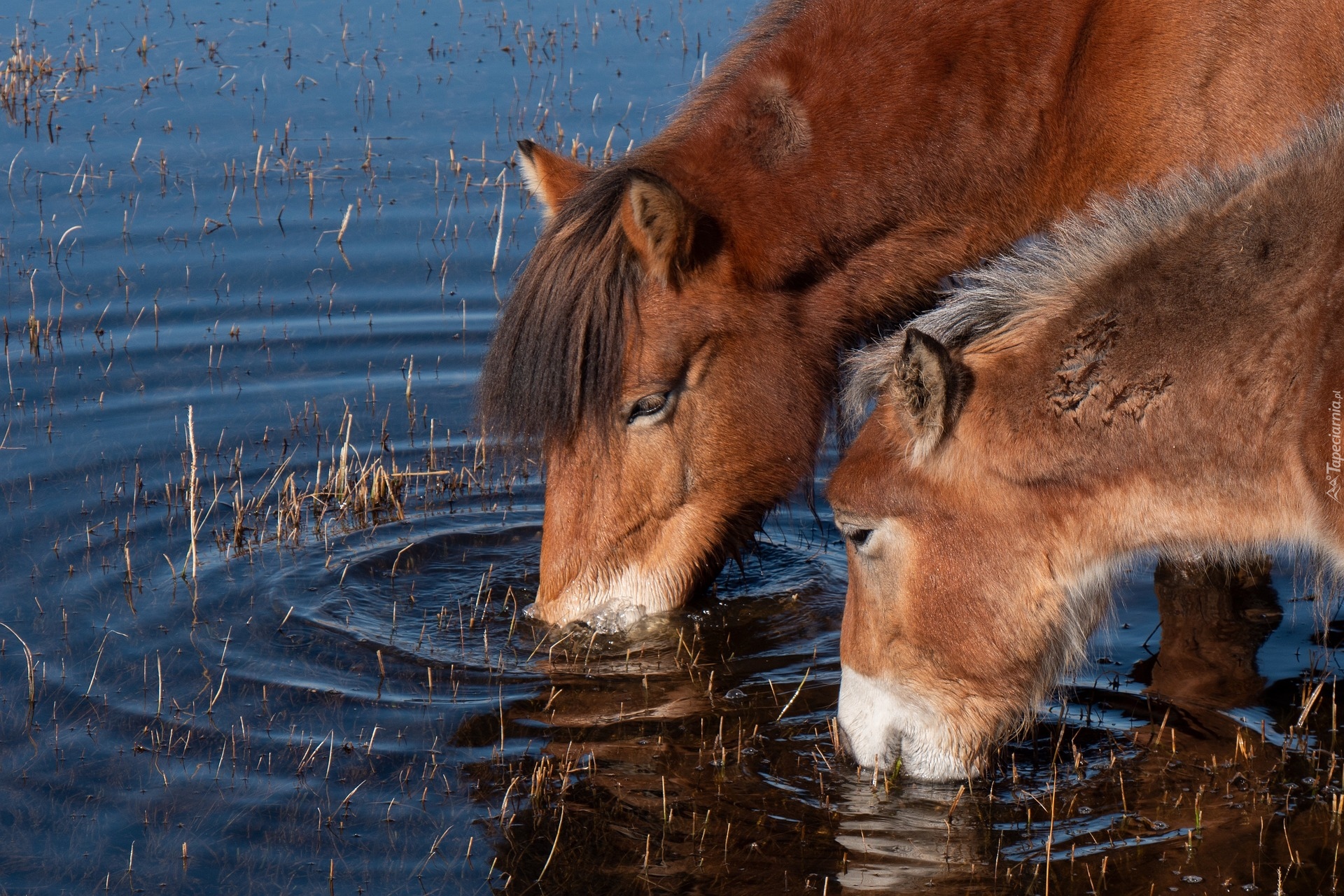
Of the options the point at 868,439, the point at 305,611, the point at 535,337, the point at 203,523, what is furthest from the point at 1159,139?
the point at 203,523

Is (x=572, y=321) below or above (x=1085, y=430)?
above

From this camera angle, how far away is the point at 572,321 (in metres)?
5.11

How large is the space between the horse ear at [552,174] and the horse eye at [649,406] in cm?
104

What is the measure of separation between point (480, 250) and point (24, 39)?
7826mm

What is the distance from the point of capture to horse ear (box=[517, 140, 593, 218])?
19.0ft

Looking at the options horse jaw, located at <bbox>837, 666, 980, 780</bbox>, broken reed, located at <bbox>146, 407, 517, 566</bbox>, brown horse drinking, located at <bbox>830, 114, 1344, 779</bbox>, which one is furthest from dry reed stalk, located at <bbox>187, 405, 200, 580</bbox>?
brown horse drinking, located at <bbox>830, 114, 1344, 779</bbox>

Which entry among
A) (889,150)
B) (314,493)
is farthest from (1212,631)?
(314,493)

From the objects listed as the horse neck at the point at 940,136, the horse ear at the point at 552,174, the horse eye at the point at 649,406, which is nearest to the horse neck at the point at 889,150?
the horse neck at the point at 940,136

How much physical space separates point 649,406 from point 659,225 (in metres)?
0.73

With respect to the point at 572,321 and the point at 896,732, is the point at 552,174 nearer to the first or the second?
the point at 572,321

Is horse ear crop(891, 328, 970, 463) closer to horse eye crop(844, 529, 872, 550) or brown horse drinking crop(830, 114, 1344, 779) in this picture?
brown horse drinking crop(830, 114, 1344, 779)

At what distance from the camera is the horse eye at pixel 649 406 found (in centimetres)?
523

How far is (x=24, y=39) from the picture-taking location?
51.0ft

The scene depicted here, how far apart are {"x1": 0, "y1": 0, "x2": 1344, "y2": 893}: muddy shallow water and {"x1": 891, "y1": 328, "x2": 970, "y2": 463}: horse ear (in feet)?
4.60
